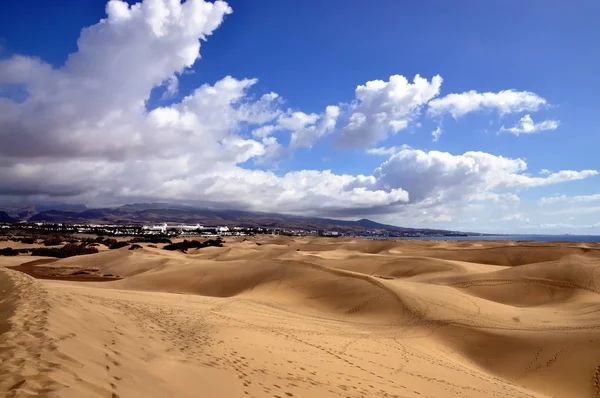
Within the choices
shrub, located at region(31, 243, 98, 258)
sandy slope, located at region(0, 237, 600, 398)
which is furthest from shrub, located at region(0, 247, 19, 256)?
sandy slope, located at region(0, 237, 600, 398)

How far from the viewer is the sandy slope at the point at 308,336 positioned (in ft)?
21.4

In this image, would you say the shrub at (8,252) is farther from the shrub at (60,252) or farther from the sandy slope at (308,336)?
the sandy slope at (308,336)

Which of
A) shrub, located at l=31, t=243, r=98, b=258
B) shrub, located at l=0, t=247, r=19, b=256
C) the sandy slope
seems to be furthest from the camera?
shrub, located at l=31, t=243, r=98, b=258

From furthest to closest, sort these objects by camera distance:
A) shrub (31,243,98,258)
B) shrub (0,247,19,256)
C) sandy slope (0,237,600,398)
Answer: shrub (31,243,98,258) < shrub (0,247,19,256) < sandy slope (0,237,600,398)

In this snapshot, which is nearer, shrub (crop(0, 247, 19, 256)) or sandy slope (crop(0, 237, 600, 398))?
sandy slope (crop(0, 237, 600, 398))

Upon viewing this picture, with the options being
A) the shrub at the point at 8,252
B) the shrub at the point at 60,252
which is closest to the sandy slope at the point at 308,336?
the shrub at the point at 60,252

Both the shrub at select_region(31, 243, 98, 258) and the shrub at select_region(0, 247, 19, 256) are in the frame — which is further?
the shrub at select_region(31, 243, 98, 258)

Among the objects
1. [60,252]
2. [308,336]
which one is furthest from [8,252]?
[308,336]

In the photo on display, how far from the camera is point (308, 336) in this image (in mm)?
14375

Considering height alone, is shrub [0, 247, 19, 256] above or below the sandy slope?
below

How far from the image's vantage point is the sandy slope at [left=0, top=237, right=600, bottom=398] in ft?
21.4

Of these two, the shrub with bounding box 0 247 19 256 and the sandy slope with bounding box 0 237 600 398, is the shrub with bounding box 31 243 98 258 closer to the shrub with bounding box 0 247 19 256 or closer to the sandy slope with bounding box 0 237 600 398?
the shrub with bounding box 0 247 19 256

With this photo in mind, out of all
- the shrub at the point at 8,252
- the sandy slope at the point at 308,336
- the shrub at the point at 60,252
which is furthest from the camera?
the shrub at the point at 60,252

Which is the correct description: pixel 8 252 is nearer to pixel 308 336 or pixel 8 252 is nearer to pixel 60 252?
pixel 60 252
